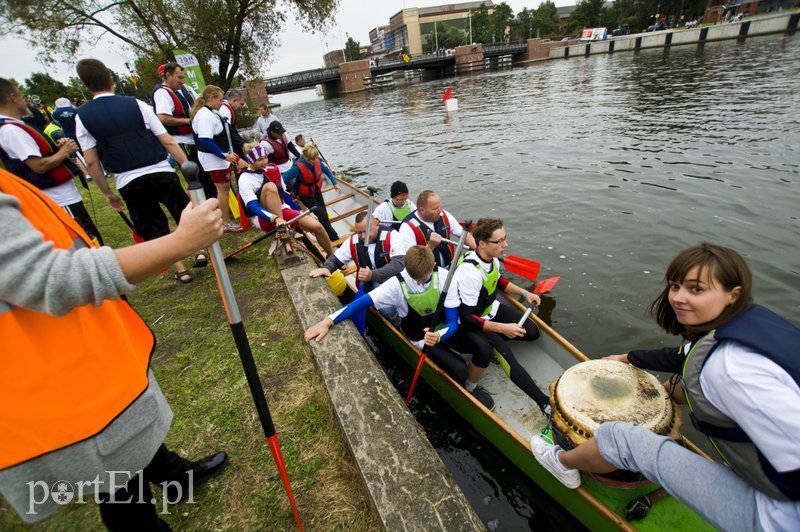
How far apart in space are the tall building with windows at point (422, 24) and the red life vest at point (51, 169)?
10701 centimetres

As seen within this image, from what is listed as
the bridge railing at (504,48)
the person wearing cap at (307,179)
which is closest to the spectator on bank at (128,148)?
the person wearing cap at (307,179)

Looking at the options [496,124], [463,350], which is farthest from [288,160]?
[496,124]

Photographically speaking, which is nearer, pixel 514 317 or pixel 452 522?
pixel 452 522

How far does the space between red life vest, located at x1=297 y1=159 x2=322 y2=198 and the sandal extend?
8.18 ft

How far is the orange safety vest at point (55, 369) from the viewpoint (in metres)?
1.17

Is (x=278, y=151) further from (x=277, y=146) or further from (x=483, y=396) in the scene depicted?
(x=483, y=396)

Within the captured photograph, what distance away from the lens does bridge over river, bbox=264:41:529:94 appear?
52.4 meters

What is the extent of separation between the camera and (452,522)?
7.16 feet

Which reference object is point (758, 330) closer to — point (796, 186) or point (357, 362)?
point (357, 362)

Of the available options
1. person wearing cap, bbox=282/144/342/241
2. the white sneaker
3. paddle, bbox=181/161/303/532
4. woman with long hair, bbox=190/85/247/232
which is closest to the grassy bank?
paddle, bbox=181/161/303/532

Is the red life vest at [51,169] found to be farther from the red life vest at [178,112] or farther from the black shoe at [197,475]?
the black shoe at [197,475]

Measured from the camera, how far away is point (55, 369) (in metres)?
1.23

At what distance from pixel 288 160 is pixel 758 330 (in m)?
8.11

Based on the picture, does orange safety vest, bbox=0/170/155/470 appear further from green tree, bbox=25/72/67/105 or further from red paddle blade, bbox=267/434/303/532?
green tree, bbox=25/72/67/105
